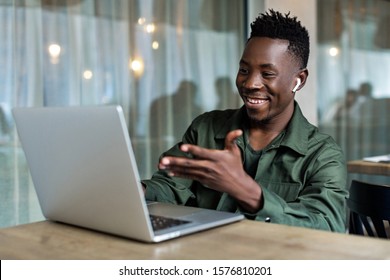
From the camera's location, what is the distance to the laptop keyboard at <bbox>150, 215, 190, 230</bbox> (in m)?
1.00

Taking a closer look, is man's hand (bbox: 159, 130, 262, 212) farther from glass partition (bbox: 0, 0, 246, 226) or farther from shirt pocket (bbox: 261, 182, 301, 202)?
glass partition (bbox: 0, 0, 246, 226)

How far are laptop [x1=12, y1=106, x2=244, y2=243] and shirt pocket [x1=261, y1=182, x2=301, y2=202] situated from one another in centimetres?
33

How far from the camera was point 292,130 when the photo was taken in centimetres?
147

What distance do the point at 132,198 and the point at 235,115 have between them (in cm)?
77

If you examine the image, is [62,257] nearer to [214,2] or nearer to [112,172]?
[112,172]

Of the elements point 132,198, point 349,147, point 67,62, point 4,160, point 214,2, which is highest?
point 214,2

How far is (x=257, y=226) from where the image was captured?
3.46ft

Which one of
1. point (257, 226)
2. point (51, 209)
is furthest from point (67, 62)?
point (257, 226)

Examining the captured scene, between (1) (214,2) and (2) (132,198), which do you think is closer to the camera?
(2) (132,198)

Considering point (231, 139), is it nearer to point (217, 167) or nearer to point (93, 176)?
point (217, 167)

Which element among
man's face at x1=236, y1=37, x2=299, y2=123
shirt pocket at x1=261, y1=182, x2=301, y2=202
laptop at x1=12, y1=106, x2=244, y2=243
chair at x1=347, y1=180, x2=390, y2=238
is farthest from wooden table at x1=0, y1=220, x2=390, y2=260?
chair at x1=347, y1=180, x2=390, y2=238

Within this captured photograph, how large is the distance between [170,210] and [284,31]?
25.5 inches

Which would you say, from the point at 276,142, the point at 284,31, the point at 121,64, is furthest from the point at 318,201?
the point at 121,64

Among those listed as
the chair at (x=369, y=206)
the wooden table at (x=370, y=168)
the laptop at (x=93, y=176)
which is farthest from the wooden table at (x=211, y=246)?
the wooden table at (x=370, y=168)
